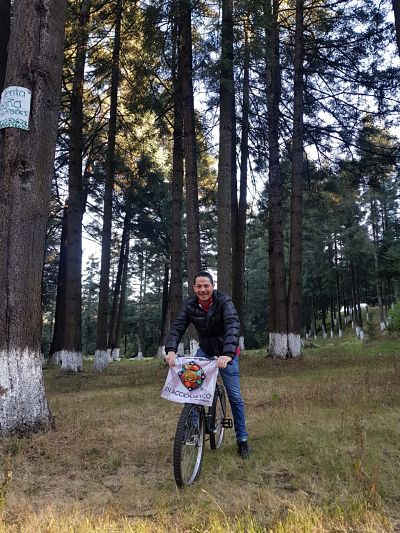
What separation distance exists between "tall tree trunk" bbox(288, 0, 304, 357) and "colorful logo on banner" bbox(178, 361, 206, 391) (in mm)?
10168

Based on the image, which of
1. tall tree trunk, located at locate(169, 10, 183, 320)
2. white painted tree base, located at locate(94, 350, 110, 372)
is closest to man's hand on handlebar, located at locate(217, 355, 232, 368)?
tall tree trunk, located at locate(169, 10, 183, 320)

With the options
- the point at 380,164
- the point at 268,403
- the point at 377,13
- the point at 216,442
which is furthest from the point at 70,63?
the point at 216,442

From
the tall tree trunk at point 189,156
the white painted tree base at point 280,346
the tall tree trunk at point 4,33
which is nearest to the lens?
the tall tree trunk at point 4,33

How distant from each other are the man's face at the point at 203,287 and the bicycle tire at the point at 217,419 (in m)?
1.13

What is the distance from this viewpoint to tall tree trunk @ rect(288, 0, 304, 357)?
45.7 feet

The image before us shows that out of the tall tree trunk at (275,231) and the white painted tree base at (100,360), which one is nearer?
the tall tree trunk at (275,231)

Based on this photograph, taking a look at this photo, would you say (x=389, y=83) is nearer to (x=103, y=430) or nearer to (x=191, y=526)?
(x=103, y=430)

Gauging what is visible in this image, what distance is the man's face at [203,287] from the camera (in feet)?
14.9

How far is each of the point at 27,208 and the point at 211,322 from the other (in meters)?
2.87

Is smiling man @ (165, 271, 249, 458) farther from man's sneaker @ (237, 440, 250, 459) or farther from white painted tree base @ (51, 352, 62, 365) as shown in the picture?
white painted tree base @ (51, 352, 62, 365)

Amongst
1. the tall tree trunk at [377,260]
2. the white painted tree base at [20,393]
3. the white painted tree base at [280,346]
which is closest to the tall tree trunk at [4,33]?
the white painted tree base at [20,393]

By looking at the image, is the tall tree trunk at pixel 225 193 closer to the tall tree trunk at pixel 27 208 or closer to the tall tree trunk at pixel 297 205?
the tall tree trunk at pixel 297 205

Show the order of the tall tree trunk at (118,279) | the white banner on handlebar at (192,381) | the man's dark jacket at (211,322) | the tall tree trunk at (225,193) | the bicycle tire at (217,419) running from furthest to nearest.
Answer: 1. the tall tree trunk at (118,279)
2. the tall tree trunk at (225,193)
3. the bicycle tire at (217,419)
4. the man's dark jacket at (211,322)
5. the white banner on handlebar at (192,381)

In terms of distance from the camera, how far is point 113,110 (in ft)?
53.5
